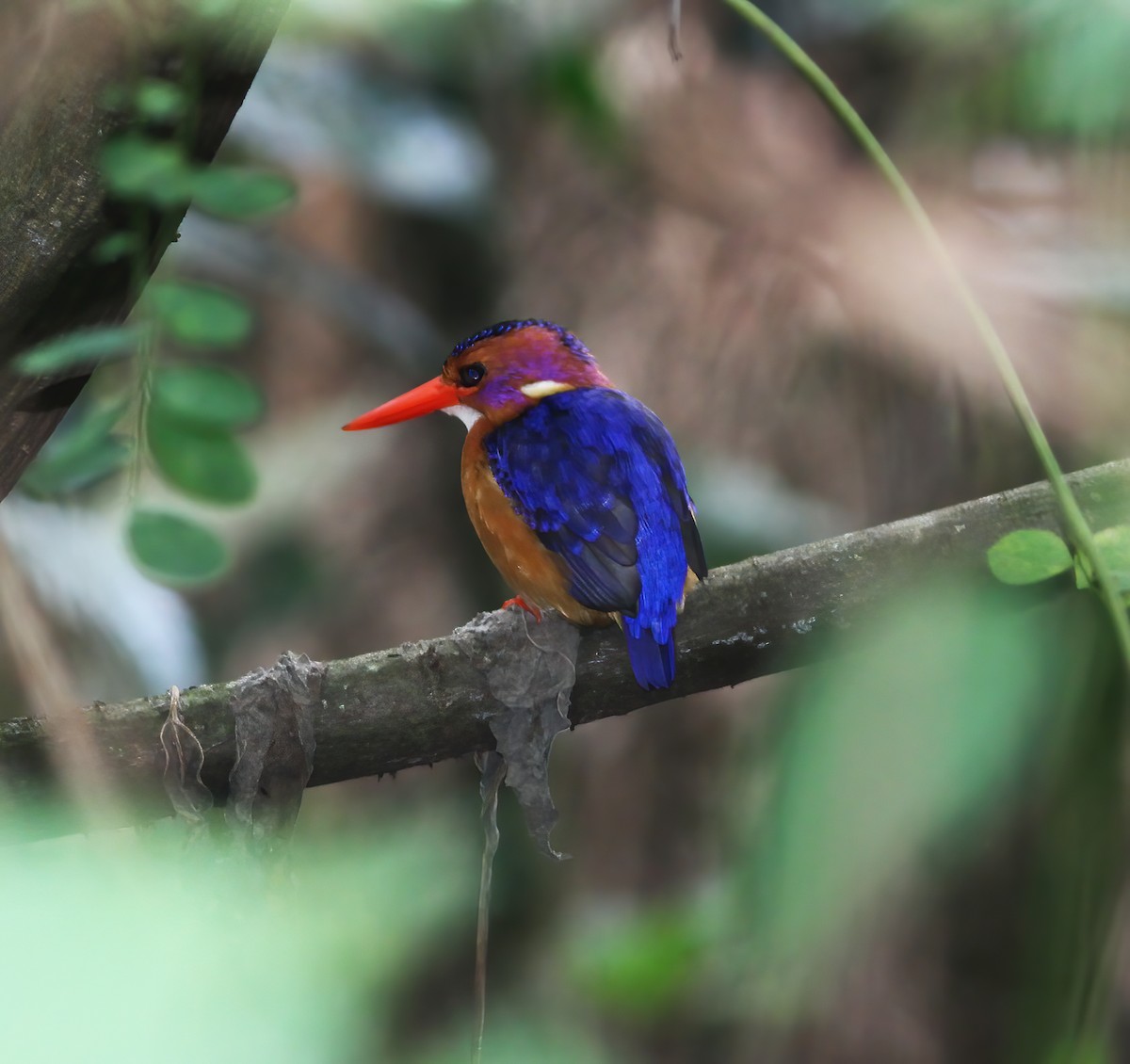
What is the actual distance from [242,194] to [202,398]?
0.17 meters

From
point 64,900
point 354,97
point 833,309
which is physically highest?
point 64,900

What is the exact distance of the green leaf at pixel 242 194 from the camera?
3.34 feet

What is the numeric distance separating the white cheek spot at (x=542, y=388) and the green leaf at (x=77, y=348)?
2.10 ft

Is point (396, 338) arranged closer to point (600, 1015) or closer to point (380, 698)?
→ point (600, 1015)

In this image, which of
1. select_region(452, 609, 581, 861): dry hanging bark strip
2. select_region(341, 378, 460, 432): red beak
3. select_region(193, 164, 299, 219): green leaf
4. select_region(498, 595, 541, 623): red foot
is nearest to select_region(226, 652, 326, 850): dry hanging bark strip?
select_region(452, 609, 581, 861): dry hanging bark strip

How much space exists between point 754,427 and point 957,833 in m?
1.82

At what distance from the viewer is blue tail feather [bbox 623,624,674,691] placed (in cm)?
110

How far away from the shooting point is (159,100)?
2.98 feet

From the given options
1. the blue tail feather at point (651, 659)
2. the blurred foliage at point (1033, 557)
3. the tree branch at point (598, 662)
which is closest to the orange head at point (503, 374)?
the tree branch at point (598, 662)

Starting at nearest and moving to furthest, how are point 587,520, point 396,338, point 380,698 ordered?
point 380,698 → point 587,520 → point 396,338

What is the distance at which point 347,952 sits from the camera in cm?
41

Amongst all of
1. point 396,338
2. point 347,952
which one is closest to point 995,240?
point 396,338

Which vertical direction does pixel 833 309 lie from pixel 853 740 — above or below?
below

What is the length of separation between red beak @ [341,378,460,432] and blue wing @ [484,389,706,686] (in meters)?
0.13
